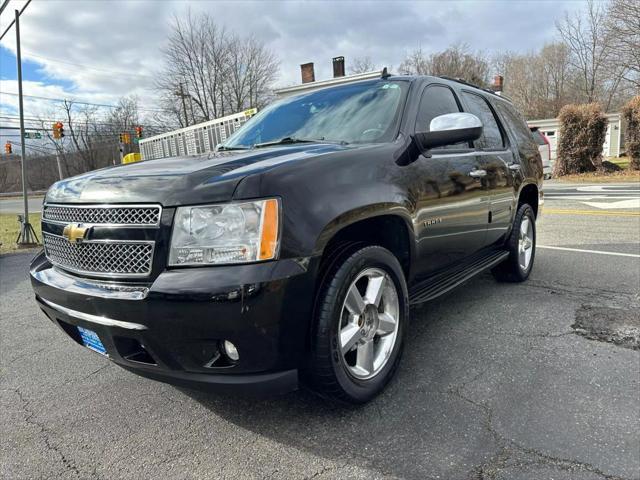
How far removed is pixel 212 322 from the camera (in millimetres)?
1886

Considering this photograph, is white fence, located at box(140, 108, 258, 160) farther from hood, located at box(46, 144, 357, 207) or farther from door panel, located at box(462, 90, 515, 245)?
hood, located at box(46, 144, 357, 207)

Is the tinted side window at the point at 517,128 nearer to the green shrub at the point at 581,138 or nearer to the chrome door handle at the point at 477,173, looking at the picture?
the chrome door handle at the point at 477,173

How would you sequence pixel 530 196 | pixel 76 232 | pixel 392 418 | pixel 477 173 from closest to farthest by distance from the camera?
pixel 76 232
pixel 392 418
pixel 477 173
pixel 530 196

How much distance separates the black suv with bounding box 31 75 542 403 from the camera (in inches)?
76.2

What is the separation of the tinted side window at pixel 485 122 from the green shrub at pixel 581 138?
63.2 ft

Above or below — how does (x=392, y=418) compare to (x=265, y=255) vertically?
below

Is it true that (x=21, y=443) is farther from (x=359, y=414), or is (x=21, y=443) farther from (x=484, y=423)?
(x=484, y=423)

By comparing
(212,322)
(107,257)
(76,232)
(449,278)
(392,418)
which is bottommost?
(392,418)

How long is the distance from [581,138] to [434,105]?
21.0m

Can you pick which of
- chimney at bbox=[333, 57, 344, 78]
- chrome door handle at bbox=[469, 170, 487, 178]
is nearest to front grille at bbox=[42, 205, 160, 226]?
chrome door handle at bbox=[469, 170, 487, 178]

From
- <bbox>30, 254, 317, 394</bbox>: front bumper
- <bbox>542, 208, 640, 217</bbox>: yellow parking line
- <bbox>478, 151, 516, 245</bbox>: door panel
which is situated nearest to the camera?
<bbox>30, 254, 317, 394</bbox>: front bumper

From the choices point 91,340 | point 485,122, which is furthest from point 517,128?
point 91,340

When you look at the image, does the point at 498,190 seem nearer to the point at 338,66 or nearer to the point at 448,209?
the point at 448,209

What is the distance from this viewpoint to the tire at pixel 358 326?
2.14 m
